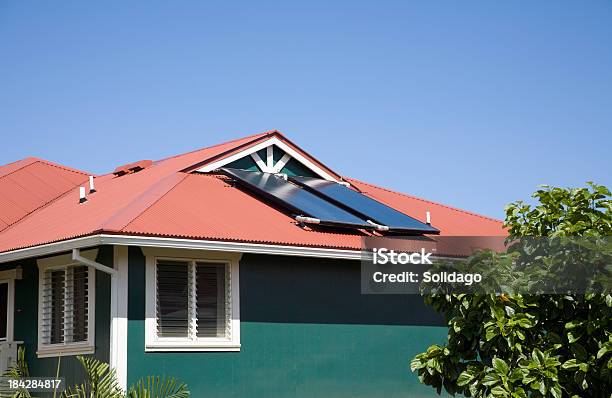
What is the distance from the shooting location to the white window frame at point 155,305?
16172mm

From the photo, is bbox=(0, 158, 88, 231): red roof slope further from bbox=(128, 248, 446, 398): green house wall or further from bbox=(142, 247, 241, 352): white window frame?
bbox=(128, 248, 446, 398): green house wall

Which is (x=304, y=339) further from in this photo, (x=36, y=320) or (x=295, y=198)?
(x=36, y=320)

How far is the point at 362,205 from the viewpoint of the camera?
2055 centimetres

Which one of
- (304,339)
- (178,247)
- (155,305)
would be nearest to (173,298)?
(155,305)

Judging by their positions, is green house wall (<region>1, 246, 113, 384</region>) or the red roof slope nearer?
green house wall (<region>1, 246, 113, 384</region>)

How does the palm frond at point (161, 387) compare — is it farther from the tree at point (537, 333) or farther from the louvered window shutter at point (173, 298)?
the tree at point (537, 333)

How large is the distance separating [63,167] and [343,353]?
32.1 feet

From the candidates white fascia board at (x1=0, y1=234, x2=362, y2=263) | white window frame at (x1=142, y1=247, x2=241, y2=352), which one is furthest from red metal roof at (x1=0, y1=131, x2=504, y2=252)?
white window frame at (x1=142, y1=247, x2=241, y2=352)

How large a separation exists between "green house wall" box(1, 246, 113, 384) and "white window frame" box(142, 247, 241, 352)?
2.24 ft

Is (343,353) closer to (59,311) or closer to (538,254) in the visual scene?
(59,311)

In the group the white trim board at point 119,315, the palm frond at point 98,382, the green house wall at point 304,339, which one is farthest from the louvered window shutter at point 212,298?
the palm frond at point 98,382

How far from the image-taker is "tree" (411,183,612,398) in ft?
33.2

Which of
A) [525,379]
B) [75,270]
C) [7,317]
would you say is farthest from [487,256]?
[7,317]

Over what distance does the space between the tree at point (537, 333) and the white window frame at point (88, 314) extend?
736 centimetres
